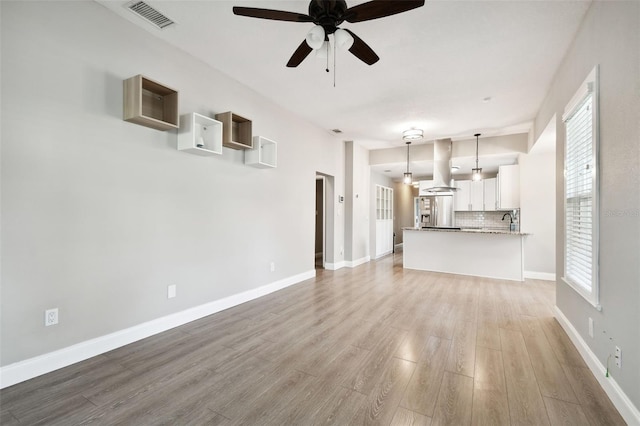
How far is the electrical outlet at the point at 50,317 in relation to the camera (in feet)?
6.80

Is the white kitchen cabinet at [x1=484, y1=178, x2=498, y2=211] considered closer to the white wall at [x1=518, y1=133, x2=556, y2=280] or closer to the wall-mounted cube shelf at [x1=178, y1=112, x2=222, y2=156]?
the white wall at [x1=518, y1=133, x2=556, y2=280]

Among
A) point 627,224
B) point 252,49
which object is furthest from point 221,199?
point 627,224

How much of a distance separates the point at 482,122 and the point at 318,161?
10.1 ft

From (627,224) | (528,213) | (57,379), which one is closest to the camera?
(627,224)

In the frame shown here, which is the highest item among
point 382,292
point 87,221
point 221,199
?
point 221,199

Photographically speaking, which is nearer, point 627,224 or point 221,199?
point 627,224

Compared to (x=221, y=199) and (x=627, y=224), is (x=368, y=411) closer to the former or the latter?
(x=627, y=224)

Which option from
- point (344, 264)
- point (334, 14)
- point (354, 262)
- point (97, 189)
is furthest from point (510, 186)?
point (97, 189)

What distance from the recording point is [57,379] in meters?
2.00

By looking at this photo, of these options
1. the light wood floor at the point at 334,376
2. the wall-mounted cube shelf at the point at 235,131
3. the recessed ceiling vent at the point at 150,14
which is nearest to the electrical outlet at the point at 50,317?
the light wood floor at the point at 334,376

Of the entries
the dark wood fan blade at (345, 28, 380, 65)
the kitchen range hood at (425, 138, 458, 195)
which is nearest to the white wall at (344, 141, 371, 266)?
the kitchen range hood at (425, 138, 458, 195)

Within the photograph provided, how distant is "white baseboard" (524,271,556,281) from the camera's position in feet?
17.7

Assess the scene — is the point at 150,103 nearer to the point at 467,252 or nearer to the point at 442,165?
the point at 442,165

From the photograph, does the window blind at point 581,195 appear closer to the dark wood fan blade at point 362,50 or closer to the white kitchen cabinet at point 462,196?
the dark wood fan blade at point 362,50
